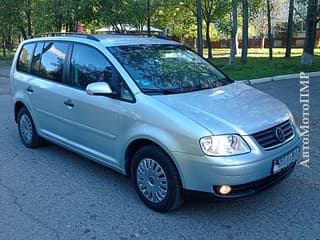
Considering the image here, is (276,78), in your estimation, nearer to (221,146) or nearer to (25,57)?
(25,57)

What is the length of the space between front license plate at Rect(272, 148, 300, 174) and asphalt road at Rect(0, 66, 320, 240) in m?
0.45

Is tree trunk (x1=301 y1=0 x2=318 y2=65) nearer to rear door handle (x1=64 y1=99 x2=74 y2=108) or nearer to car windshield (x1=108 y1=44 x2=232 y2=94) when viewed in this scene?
car windshield (x1=108 y1=44 x2=232 y2=94)

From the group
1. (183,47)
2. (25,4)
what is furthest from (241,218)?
(25,4)

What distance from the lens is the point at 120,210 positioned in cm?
361

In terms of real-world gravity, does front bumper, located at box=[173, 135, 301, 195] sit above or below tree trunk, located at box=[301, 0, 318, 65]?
below

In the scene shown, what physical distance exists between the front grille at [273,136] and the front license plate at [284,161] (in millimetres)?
132

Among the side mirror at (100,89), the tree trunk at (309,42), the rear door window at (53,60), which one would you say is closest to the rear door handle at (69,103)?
the rear door window at (53,60)

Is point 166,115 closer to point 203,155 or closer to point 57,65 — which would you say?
point 203,155

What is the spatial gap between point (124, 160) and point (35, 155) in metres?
2.07

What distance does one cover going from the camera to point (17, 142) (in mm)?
6000

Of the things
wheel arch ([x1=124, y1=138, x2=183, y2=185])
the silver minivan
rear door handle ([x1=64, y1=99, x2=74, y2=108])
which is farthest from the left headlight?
rear door handle ([x1=64, y1=99, x2=74, y2=108])

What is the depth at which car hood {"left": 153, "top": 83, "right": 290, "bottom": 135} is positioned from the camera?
3.17m

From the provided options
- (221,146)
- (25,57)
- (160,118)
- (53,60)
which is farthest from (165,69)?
(25,57)

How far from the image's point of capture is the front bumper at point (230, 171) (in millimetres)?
3043
